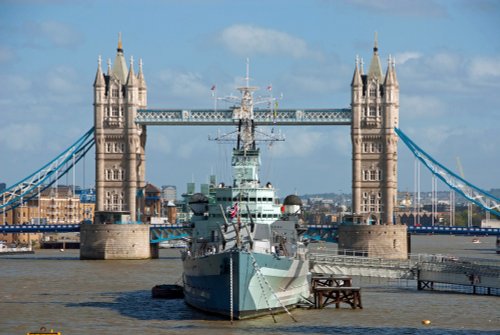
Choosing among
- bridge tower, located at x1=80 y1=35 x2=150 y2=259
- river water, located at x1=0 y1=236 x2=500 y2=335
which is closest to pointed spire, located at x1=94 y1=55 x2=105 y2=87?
bridge tower, located at x1=80 y1=35 x2=150 y2=259

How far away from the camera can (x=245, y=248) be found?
70125 millimetres

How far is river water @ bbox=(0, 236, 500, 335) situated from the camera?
6994cm

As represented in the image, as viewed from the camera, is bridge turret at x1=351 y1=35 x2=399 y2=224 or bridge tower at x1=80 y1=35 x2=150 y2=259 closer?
bridge turret at x1=351 y1=35 x2=399 y2=224

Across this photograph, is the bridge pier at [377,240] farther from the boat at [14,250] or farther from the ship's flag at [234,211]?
the ship's flag at [234,211]

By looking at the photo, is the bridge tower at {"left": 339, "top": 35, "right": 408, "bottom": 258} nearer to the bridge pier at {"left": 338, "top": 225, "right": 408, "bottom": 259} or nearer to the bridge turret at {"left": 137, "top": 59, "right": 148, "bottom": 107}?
the bridge pier at {"left": 338, "top": 225, "right": 408, "bottom": 259}

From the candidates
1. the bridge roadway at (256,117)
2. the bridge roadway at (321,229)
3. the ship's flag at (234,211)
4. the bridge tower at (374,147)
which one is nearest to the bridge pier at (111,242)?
the bridge roadway at (321,229)

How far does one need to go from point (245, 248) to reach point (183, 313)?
9450 mm

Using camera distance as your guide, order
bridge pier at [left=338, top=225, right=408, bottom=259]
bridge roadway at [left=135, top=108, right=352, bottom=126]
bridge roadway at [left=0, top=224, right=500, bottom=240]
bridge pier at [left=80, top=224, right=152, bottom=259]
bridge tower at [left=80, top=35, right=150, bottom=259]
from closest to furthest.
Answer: bridge pier at [left=338, top=225, right=408, bottom=259] < bridge pier at [left=80, top=224, right=152, bottom=259] < bridge roadway at [left=0, top=224, right=500, bottom=240] < bridge roadway at [left=135, top=108, right=352, bottom=126] < bridge tower at [left=80, top=35, right=150, bottom=259]

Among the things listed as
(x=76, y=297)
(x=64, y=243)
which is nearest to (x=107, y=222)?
(x=64, y=243)

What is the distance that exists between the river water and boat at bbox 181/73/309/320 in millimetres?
1142

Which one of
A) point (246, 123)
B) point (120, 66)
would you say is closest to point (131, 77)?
point (120, 66)

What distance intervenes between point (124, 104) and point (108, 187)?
34.0 ft

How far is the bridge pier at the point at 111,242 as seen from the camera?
146625 millimetres

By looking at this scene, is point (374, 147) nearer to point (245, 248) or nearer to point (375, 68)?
point (375, 68)
